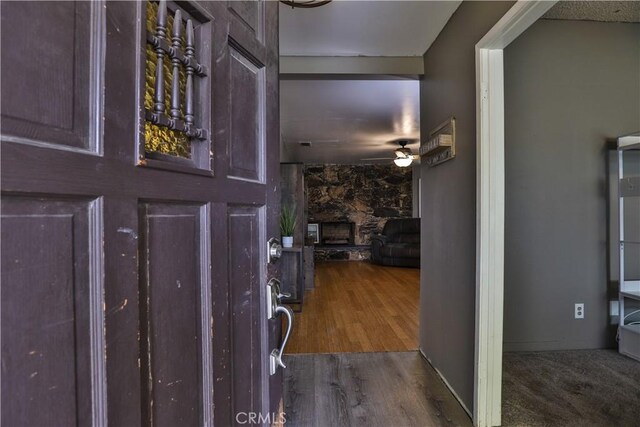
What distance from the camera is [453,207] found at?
1985 millimetres

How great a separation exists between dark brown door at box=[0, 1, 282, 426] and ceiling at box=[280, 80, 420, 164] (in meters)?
2.66

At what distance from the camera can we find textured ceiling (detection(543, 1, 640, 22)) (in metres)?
2.20

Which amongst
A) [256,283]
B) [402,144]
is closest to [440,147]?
[256,283]

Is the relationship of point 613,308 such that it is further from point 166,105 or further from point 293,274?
point 166,105

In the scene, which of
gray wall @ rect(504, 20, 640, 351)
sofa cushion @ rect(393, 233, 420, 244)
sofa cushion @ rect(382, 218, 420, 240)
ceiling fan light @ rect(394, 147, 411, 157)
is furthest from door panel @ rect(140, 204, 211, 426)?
sofa cushion @ rect(382, 218, 420, 240)

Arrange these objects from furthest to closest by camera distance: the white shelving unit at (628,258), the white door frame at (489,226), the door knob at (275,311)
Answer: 1. the white shelving unit at (628,258)
2. the white door frame at (489,226)
3. the door knob at (275,311)

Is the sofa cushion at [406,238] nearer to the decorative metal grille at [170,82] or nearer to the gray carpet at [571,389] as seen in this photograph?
the gray carpet at [571,389]

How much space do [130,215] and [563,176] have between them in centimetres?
305

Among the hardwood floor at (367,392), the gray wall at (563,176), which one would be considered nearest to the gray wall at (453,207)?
the hardwood floor at (367,392)

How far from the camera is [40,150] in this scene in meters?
0.35

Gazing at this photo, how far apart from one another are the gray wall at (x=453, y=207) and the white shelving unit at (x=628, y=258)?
144 centimetres

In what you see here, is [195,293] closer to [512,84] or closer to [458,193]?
[458,193]

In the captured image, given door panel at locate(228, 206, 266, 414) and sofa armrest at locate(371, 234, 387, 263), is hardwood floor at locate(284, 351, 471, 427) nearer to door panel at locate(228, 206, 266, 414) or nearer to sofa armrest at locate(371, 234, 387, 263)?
door panel at locate(228, 206, 266, 414)

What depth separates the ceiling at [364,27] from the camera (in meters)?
1.89
